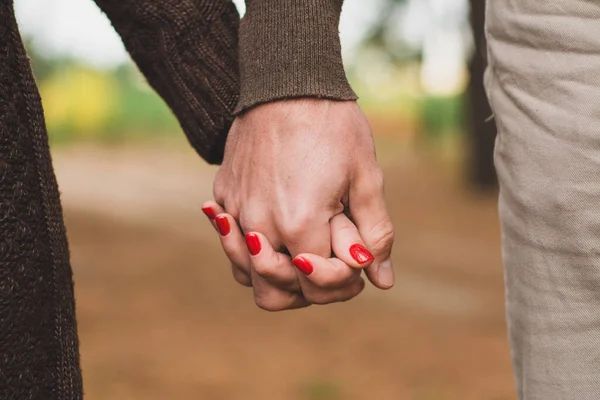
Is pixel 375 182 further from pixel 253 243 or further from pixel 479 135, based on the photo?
pixel 479 135

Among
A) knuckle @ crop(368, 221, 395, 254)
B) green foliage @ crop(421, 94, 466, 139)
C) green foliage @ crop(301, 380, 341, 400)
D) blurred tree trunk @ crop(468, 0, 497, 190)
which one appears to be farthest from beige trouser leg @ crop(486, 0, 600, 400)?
green foliage @ crop(421, 94, 466, 139)

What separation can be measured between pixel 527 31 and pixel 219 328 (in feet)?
13.9

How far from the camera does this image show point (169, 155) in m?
20.7

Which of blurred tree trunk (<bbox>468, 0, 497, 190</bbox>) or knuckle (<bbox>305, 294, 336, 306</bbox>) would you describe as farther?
blurred tree trunk (<bbox>468, 0, 497, 190</bbox>)

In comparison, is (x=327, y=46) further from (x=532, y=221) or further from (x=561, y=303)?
(x=561, y=303)

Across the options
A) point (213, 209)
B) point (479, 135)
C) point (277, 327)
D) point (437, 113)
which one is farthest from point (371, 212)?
point (437, 113)

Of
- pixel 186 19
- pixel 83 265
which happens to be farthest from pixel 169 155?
pixel 186 19

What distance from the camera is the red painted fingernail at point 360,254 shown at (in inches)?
43.9

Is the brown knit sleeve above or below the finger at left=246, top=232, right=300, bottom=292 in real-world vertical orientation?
above

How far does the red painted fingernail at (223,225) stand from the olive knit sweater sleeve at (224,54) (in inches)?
6.8

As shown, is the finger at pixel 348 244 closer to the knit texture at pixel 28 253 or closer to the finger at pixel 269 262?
the finger at pixel 269 262

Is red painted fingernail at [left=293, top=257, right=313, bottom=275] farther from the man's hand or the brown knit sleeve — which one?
the brown knit sleeve

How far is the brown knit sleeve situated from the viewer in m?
1.28

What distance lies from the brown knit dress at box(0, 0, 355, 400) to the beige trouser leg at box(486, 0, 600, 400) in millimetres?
273
